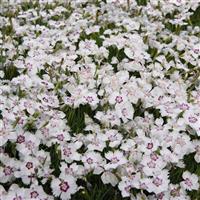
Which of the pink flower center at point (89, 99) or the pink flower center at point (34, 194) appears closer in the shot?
the pink flower center at point (34, 194)

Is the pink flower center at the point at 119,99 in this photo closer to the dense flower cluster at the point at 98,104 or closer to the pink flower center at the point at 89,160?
the dense flower cluster at the point at 98,104

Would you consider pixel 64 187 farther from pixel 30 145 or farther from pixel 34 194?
pixel 30 145

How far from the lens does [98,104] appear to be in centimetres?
364

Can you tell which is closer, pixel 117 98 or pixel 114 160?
pixel 114 160

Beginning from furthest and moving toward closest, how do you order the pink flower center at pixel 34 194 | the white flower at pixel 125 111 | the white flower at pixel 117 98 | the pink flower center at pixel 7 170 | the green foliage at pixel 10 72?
the green foliage at pixel 10 72, the white flower at pixel 117 98, the white flower at pixel 125 111, the pink flower center at pixel 7 170, the pink flower center at pixel 34 194

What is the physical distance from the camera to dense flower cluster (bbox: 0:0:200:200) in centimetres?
305

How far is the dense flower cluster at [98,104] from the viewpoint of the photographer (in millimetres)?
3047

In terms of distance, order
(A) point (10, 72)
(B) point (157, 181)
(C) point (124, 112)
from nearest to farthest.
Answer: (B) point (157, 181) → (C) point (124, 112) → (A) point (10, 72)

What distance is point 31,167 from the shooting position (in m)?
3.04

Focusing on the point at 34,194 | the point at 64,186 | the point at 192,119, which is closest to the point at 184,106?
the point at 192,119

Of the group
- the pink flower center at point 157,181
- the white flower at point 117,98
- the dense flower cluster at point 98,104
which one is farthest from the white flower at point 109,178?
the white flower at point 117,98

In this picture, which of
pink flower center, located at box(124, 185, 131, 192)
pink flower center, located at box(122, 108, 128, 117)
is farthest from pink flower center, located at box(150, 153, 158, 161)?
pink flower center, located at box(122, 108, 128, 117)

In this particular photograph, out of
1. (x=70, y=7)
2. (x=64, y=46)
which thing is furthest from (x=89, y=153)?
(x=70, y=7)

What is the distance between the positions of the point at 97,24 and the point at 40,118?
173 centimetres
